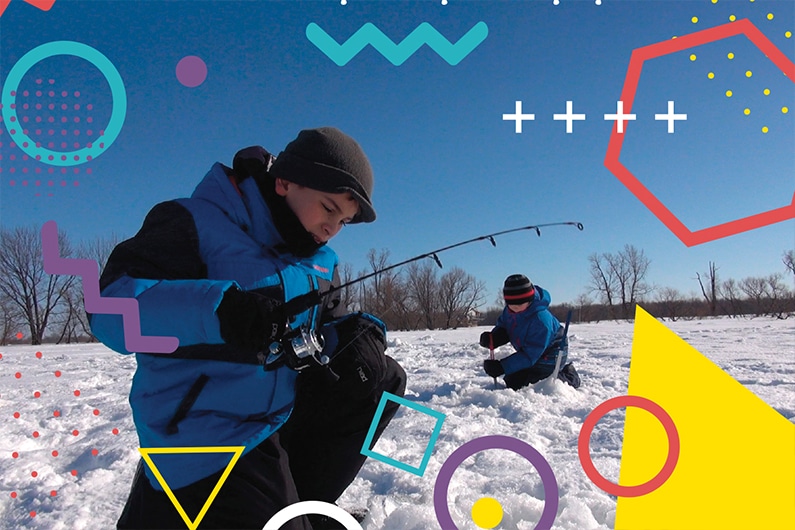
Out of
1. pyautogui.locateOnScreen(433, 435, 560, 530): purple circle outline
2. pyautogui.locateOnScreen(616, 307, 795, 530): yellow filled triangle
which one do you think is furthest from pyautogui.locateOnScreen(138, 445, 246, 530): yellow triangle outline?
pyautogui.locateOnScreen(616, 307, 795, 530): yellow filled triangle

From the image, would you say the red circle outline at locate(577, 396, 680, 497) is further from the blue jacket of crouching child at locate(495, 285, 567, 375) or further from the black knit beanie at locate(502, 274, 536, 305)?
the black knit beanie at locate(502, 274, 536, 305)

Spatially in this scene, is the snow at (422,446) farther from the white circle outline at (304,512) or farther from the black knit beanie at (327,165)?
the black knit beanie at (327,165)

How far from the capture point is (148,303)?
1.32m

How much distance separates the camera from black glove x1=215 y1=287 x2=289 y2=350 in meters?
1.33

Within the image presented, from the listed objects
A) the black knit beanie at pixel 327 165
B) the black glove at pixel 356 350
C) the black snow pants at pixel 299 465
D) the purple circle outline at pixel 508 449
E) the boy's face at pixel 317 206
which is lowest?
the purple circle outline at pixel 508 449

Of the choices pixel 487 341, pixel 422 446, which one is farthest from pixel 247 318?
pixel 487 341

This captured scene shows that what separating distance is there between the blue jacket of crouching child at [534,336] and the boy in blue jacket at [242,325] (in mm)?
3180

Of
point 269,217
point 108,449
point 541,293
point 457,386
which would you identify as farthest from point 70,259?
point 541,293

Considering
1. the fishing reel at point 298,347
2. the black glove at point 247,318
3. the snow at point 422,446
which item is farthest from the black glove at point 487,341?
the black glove at point 247,318

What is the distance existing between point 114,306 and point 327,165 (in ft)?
2.46

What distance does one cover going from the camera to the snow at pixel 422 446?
6.86 feet

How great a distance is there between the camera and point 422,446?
2943 mm

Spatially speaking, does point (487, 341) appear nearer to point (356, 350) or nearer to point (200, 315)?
point (356, 350)

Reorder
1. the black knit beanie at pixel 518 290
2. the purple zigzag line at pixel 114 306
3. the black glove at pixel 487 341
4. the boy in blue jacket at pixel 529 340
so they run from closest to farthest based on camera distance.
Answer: the purple zigzag line at pixel 114 306, the boy in blue jacket at pixel 529 340, the black knit beanie at pixel 518 290, the black glove at pixel 487 341
